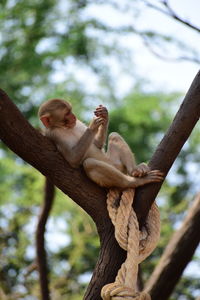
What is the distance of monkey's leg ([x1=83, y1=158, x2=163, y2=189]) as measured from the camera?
3131mm

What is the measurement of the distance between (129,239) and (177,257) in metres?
2.36

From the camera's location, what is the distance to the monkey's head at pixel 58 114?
415 centimetres

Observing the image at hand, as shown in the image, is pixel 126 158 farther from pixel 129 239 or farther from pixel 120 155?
pixel 129 239

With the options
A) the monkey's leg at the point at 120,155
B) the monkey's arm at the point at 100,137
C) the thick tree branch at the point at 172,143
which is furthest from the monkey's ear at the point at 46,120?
the thick tree branch at the point at 172,143

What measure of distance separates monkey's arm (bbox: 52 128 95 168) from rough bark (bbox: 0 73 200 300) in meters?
0.24

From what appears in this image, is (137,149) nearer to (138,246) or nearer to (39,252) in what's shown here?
(39,252)

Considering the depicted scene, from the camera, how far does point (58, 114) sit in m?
4.18

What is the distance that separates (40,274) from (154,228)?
2.47 m

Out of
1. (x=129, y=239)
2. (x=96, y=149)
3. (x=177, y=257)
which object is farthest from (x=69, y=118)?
(x=177, y=257)

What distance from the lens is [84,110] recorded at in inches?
342

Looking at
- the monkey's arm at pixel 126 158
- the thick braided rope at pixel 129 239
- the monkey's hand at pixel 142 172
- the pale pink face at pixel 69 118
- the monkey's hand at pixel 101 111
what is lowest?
the thick braided rope at pixel 129 239

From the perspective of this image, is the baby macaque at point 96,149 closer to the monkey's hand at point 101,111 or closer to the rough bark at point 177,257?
the monkey's hand at point 101,111

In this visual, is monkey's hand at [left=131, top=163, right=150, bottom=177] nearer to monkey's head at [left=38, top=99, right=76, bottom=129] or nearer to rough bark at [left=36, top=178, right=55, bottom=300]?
monkey's head at [left=38, top=99, right=76, bottom=129]

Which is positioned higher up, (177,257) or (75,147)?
(75,147)
